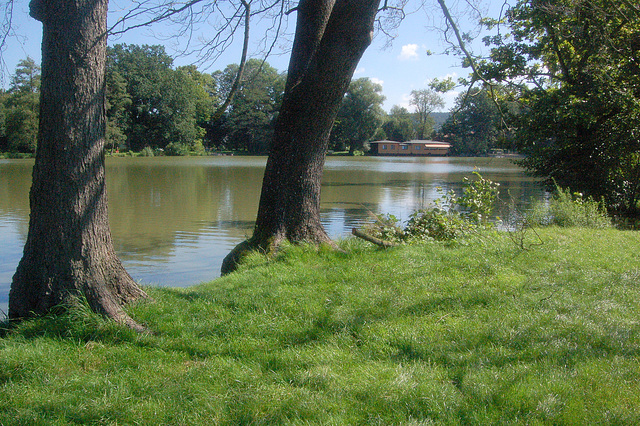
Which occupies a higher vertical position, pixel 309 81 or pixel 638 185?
pixel 309 81

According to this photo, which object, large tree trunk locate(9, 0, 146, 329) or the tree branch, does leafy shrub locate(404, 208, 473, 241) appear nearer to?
the tree branch

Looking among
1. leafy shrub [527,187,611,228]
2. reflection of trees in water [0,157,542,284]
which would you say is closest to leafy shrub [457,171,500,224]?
reflection of trees in water [0,157,542,284]

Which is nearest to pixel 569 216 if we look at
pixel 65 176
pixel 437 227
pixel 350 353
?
pixel 437 227

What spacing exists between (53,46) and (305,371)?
3.31 meters

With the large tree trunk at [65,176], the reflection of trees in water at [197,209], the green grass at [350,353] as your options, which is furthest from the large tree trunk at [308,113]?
the large tree trunk at [65,176]

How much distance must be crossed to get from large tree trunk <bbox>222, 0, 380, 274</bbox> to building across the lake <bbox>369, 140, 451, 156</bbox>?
274 feet

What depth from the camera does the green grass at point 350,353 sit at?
2881 millimetres

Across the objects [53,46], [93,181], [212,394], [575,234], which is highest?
[53,46]

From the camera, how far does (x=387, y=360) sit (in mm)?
3520

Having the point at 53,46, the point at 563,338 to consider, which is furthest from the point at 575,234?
the point at 53,46

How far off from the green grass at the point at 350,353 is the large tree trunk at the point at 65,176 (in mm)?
262

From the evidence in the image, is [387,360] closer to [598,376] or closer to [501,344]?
[501,344]

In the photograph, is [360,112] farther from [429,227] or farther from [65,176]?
[65,176]

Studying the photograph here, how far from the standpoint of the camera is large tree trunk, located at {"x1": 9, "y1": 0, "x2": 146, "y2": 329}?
4.12 metres
